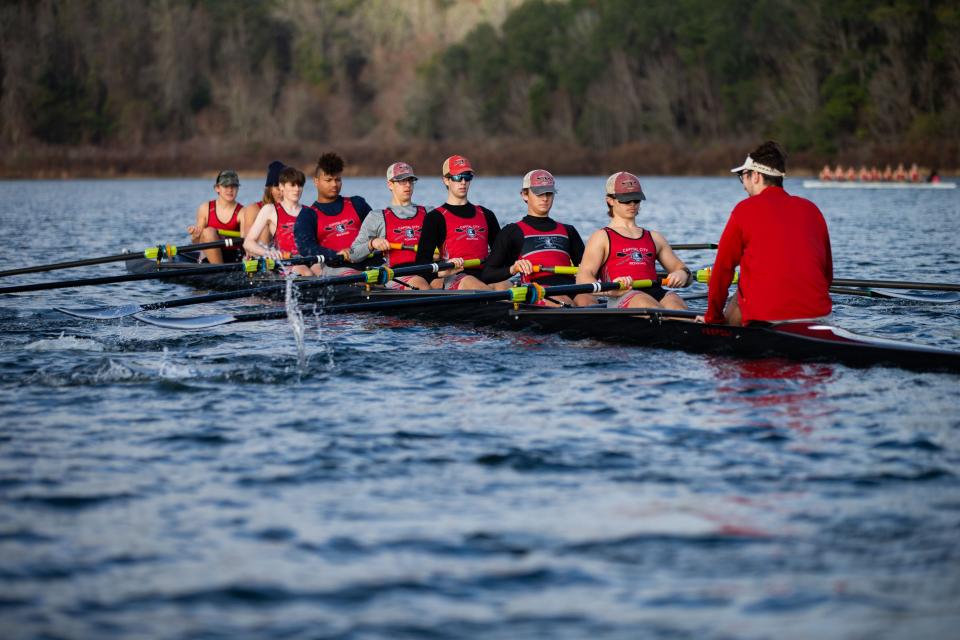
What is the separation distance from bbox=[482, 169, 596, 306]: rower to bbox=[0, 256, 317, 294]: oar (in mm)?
2702

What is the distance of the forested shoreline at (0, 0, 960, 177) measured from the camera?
7381 centimetres

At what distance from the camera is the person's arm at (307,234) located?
14227 millimetres

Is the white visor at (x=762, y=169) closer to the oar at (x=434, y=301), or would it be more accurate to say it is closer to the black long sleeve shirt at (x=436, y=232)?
the oar at (x=434, y=301)

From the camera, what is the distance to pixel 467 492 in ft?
22.6

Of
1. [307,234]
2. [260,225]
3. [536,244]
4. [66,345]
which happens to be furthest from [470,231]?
[66,345]

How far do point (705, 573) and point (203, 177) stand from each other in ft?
309

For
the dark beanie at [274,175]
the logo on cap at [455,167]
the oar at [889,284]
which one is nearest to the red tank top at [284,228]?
the dark beanie at [274,175]

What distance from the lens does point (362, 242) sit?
13828 millimetres

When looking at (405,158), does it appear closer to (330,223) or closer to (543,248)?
(330,223)

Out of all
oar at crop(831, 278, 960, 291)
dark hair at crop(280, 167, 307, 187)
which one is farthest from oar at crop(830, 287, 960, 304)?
dark hair at crop(280, 167, 307, 187)

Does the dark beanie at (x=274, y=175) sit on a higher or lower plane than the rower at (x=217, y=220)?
higher

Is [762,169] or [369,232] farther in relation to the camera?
[369,232]

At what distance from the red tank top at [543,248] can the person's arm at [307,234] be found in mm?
2953

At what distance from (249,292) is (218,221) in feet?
16.7
